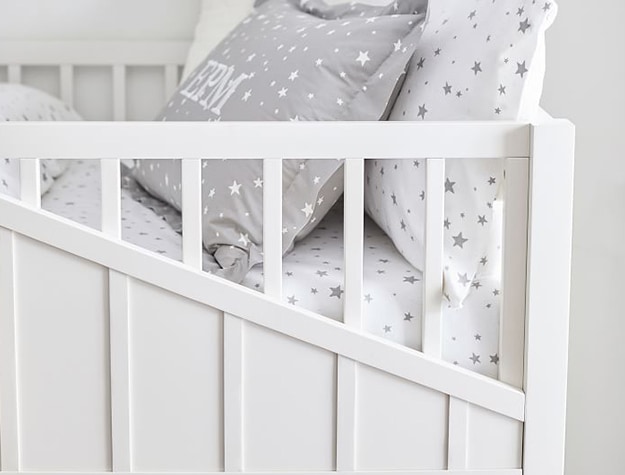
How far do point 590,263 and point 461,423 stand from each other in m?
0.71

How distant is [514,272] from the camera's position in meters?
1.14

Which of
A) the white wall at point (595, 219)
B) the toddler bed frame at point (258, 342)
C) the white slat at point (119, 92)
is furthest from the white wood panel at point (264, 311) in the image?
the white slat at point (119, 92)

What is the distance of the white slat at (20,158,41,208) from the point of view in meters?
1.12

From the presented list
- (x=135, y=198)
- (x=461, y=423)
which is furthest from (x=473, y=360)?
(x=135, y=198)

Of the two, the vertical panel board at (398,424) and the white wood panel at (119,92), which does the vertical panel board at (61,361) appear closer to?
the vertical panel board at (398,424)

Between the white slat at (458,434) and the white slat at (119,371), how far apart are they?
1.15 ft

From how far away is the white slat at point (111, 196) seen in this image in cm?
112

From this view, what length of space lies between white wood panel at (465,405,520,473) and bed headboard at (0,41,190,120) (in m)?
1.06

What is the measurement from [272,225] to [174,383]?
0.20m

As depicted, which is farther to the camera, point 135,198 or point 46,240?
point 135,198

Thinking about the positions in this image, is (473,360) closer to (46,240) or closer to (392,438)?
(392,438)

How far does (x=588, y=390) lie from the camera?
71.9 inches

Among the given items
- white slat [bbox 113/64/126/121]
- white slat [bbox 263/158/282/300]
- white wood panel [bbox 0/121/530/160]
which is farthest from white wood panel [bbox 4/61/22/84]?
white slat [bbox 263/158/282/300]

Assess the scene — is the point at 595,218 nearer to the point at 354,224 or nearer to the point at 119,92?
the point at 354,224
